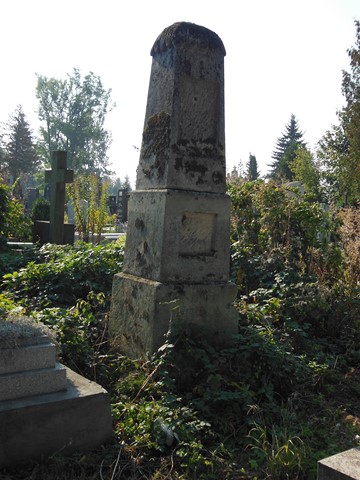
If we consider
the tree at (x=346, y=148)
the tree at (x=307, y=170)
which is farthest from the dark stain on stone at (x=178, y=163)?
the tree at (x=307, y=170)

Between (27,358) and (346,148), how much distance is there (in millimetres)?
35494

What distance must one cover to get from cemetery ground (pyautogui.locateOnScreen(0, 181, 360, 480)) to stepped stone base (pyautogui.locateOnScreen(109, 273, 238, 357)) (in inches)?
4.1

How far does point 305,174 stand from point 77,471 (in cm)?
3648

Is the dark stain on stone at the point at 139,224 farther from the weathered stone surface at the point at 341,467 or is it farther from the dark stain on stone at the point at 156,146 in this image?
the weathered stone surface at the point at 341,467

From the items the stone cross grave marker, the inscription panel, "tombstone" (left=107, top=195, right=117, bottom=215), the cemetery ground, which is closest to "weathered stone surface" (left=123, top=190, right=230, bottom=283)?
the inscription panel

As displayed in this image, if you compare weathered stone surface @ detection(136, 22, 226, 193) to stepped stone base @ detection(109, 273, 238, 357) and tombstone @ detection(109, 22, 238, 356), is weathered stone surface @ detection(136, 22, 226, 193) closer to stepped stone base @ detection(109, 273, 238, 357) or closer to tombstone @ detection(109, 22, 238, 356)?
tombstone @ detection(109, 22, 238, 356)

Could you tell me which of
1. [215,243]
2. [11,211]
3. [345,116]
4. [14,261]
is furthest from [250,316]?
[345,116]

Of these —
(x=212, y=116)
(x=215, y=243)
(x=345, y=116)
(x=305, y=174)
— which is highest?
(x=345, y=116)

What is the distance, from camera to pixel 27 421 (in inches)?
101

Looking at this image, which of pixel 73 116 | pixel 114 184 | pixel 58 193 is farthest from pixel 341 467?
pixel 114 184

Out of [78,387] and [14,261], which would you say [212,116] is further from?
[14,261]

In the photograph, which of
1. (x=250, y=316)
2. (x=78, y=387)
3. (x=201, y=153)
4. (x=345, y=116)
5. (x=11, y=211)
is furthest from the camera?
(x=345, y=116)

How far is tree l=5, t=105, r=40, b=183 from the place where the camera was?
189 feet

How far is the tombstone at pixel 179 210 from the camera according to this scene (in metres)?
3.92
